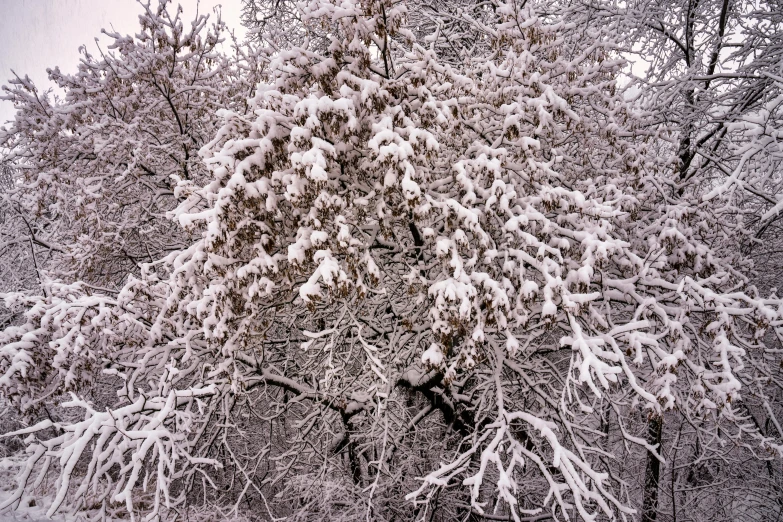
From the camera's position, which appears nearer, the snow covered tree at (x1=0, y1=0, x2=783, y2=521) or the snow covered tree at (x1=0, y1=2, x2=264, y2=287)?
the snow covered tree at (x1=0, y1=0, x2=783, y2=521)

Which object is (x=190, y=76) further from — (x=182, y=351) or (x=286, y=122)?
(x=182, y=351)

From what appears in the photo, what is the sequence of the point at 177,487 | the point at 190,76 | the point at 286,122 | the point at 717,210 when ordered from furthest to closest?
the point at 177,487 → the point at 190,76 → the point at 717,210 → the point at 286,122

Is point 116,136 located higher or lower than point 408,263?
higher

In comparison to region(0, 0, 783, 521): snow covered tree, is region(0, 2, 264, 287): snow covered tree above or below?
above

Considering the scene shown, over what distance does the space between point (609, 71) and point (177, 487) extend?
38.0 ft

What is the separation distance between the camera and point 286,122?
4.11 meters

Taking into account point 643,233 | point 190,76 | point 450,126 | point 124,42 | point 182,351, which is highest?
point 124,42

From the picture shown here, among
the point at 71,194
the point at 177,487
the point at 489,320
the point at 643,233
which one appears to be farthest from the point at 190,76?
the point at 177,487

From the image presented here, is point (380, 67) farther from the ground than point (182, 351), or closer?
farther from the ground

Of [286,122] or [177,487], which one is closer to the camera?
[286,122]

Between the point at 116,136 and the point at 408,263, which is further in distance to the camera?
the point at 116,136

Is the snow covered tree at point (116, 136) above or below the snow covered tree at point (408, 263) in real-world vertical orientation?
above

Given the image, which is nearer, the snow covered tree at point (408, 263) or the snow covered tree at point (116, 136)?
the snow covered tree at point (408, 263)

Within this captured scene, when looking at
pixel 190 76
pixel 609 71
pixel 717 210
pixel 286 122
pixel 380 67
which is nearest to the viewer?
pixel 286 122
